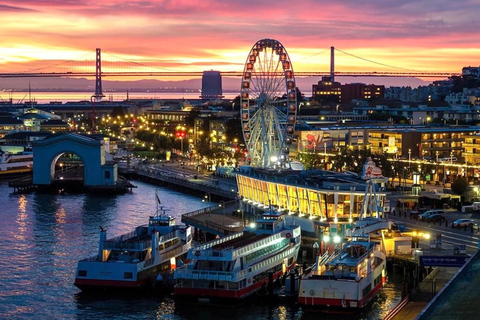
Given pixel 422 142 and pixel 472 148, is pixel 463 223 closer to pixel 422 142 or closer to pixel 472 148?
pixel 472 148

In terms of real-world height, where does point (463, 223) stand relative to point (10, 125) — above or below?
below

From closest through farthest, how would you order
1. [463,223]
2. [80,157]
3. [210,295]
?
[210,295] → [463,223] → [80,157]

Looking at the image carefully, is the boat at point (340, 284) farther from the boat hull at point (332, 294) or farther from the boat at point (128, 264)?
the boat at point (128, 264)

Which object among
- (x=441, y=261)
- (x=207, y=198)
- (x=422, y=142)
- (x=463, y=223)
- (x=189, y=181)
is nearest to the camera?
(x=441, y=261)

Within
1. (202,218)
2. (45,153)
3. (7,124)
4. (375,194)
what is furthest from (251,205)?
(7,124)

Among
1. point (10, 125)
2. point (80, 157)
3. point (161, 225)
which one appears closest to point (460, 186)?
point (161, 225)

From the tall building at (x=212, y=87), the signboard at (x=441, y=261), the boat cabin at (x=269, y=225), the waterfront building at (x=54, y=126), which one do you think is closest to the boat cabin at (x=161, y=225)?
the boat cabin at (x=269, y=225)
